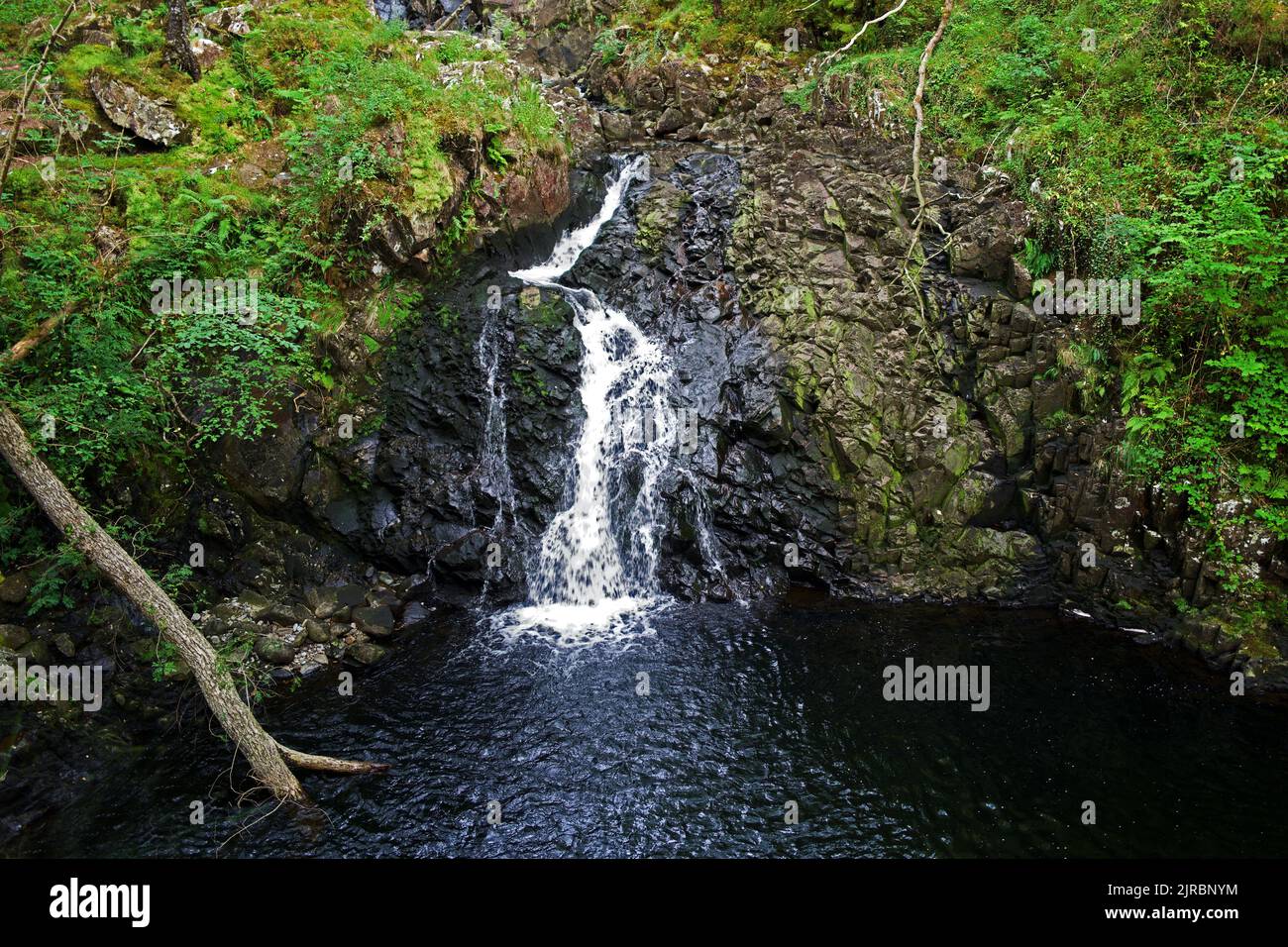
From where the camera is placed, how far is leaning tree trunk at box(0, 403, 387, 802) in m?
7.37

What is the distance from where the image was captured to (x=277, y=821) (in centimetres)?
740

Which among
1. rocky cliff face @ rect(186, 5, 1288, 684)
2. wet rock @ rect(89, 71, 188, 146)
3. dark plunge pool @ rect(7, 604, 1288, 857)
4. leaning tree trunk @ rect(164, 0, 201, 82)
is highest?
leaning tree trunk @ rect(164, 0, 201, 82)

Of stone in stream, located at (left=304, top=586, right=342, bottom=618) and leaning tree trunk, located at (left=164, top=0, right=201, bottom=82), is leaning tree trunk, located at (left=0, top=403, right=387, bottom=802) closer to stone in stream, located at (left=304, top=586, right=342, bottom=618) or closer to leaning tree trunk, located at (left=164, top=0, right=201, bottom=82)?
stone in stream, located at (left=304, top=586, right=342, bottom=618)

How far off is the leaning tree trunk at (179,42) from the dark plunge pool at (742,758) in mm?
12349

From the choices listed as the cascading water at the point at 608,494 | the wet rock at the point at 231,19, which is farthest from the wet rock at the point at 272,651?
the wet rock at the point at 231,19

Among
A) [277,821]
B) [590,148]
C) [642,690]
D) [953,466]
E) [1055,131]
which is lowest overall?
[277,821]

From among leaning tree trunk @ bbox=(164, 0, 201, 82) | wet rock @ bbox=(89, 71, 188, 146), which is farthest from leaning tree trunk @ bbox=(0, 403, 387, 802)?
leaning tree trunk @ bbox=(164, 0, 201, 82)

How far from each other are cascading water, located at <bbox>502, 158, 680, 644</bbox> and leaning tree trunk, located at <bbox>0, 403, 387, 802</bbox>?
4.23 meters

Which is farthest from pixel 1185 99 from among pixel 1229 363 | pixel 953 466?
pixel 953 466

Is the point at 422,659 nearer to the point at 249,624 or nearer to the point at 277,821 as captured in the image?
the point at 249,624

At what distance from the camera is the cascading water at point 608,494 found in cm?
1189

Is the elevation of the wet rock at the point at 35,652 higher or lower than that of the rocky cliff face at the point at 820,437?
Result: lower

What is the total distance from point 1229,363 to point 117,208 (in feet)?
58.9

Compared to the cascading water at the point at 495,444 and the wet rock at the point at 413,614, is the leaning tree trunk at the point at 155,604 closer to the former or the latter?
the wet rock at the point at 413,614
